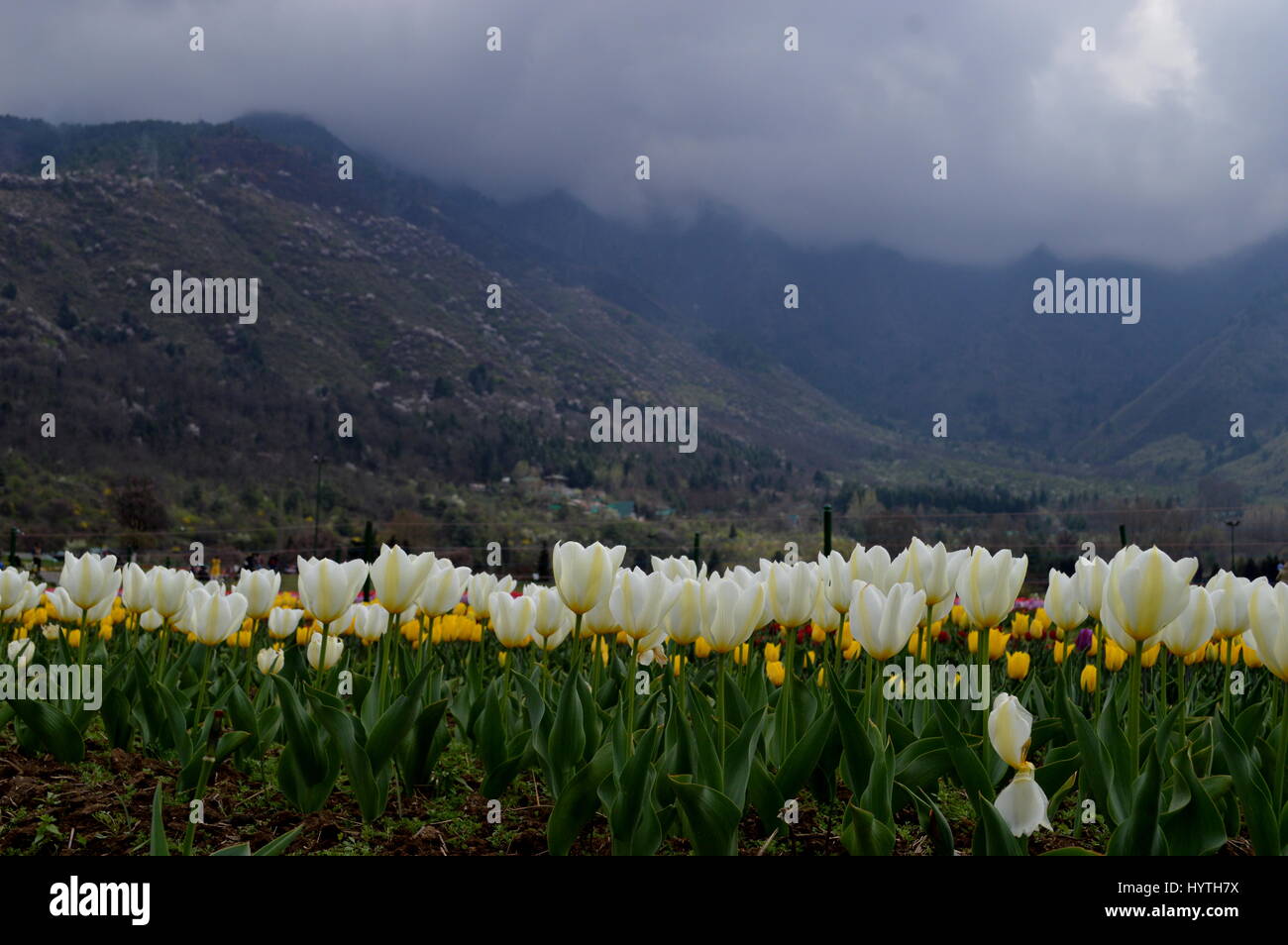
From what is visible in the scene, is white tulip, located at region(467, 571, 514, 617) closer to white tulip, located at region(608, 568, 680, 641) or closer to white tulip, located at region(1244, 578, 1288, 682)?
white tulip, located at region(608, 568, 680, 641)

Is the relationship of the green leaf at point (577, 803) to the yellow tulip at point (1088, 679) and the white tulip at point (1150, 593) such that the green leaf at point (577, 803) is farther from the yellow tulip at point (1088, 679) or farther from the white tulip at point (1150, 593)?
the yellow tulip at point (1088, 679)

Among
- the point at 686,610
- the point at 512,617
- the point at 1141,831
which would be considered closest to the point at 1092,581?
the point at 1141,831

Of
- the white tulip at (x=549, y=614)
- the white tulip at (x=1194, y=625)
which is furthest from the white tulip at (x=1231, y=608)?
the white tulip at (x=549, y=614)

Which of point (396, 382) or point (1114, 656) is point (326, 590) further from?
→ point (396, 382)

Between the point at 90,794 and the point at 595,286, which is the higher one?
the point at 595,286

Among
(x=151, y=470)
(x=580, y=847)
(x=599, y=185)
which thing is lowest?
(x=580, y=847)

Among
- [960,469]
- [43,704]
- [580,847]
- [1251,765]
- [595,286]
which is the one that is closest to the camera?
[1251,765]

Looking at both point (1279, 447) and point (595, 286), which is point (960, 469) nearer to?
point (1279, 447)

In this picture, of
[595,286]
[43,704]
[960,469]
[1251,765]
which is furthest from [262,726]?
[595,286]
